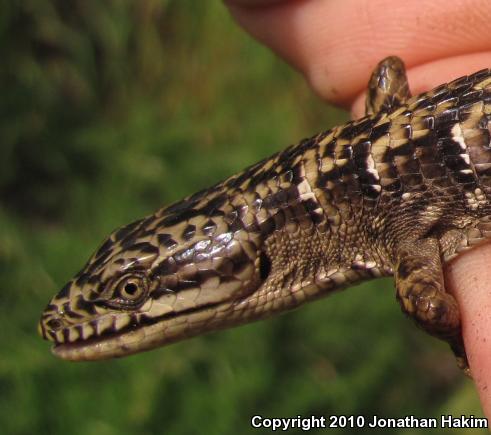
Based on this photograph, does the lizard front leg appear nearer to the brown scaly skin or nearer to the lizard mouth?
the brown scaly skin

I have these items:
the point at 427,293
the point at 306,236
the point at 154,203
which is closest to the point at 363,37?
the point at 306,236

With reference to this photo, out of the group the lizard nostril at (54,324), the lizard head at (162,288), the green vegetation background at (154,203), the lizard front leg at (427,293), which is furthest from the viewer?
the green vegetation background at (154,203)

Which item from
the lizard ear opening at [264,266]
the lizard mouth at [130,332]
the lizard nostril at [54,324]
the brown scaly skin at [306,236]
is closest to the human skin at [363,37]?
the brown scaly skin at [306,236]

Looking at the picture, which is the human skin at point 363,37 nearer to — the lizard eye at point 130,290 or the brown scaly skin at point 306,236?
the brown scaly skin at point 306,236

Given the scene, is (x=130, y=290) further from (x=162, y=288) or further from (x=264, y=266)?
(x=264, y=266)

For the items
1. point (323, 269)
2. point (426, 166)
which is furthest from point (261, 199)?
point (426, 166)

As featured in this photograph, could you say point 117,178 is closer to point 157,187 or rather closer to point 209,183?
point 157,187
